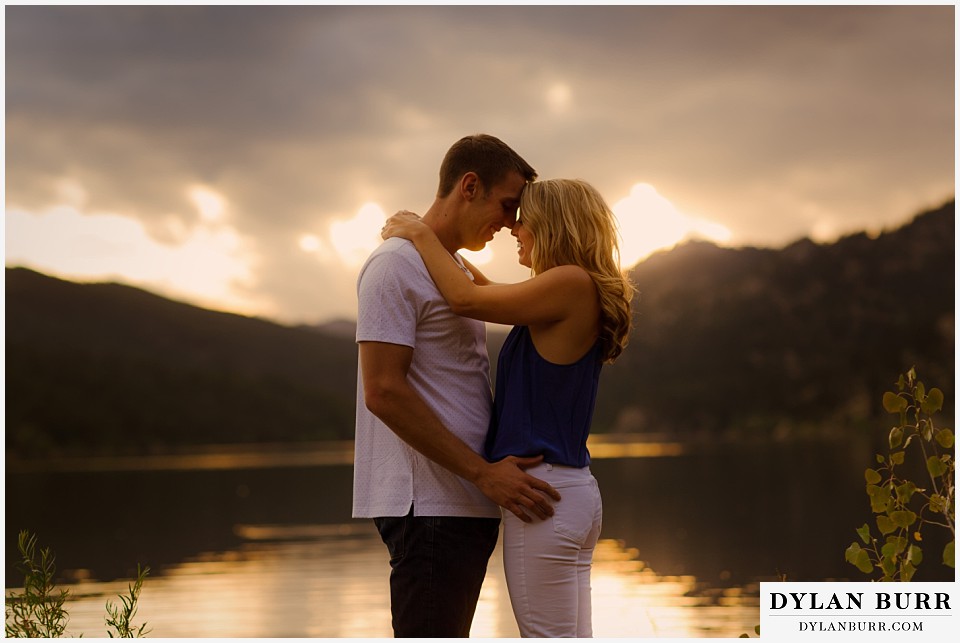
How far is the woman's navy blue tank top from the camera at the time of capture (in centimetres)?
293

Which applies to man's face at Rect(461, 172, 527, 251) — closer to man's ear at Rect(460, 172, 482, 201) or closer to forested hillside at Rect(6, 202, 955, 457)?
man's ear at Rect(460, 172, 482, 201)

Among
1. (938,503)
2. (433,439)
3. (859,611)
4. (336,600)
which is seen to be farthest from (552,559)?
(336,600)

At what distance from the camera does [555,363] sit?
2.95 meters

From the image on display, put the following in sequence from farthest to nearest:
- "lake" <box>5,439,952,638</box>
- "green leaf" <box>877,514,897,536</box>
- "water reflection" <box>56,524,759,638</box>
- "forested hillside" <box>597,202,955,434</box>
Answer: "forested hillside" <box>597,202,955,434</box> → "lake" <box>5,439,952,638</box> → "water reflection" <box>56,524,759,638</box> → "green leaf" <box>877,514,897,536</box>

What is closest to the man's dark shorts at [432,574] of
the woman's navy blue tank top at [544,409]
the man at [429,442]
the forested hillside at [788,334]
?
the man at [429,442]

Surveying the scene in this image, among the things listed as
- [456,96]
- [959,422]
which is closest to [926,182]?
→ [456,96]

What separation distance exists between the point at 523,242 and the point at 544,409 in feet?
1.72

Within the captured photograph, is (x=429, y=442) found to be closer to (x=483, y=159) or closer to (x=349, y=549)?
(x=483, y=159)

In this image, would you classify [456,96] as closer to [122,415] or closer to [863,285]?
[122,415]

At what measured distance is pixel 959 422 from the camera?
3.54 m

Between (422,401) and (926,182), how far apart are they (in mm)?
121297

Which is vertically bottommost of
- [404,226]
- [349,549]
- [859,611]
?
[859,611]

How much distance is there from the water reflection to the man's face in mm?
10001

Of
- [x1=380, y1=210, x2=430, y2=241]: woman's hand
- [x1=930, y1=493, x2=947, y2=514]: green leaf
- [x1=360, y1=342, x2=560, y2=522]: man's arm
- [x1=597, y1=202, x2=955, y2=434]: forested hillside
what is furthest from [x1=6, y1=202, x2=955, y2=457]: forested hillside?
[x1=930, y1=493, x2=947, y2=514]: green leaf
